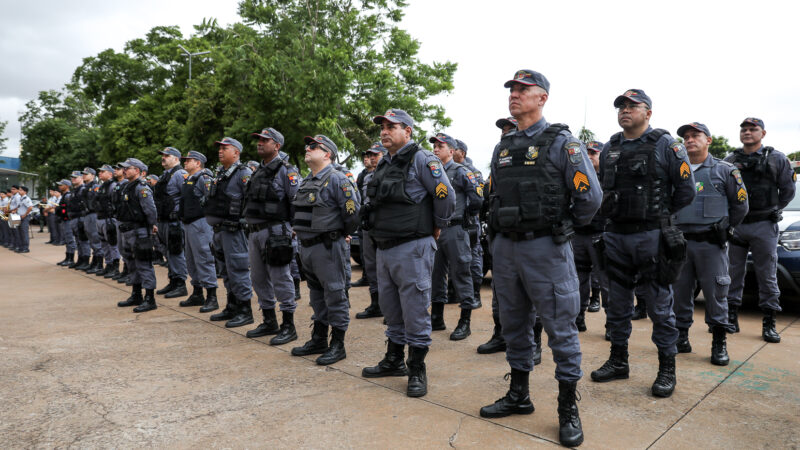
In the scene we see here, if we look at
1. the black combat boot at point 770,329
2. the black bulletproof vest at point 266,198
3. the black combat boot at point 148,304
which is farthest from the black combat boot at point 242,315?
the black combat boot at point 770,329

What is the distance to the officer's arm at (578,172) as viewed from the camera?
120 inches

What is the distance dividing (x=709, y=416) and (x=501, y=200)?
6.15ft

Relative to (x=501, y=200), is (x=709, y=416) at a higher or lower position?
lower

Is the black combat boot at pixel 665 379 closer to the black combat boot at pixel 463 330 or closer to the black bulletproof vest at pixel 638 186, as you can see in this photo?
the black bulletproof vest at pixel 638 186

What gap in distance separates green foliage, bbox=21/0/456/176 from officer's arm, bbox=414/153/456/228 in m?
14.7

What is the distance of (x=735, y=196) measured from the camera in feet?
15.3

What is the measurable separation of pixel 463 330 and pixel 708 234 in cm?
239

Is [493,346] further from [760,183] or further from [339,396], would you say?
[760,183]

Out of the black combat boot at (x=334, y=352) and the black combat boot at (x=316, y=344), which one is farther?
→ the black combat boot at (x=316, y=344)

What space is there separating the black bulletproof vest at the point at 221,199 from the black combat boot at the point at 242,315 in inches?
39.1

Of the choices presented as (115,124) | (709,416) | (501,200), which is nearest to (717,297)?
(709,416)

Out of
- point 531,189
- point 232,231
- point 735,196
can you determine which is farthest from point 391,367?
point 735,196

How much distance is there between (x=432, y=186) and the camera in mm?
3869

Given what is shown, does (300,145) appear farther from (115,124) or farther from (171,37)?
(171,37)
